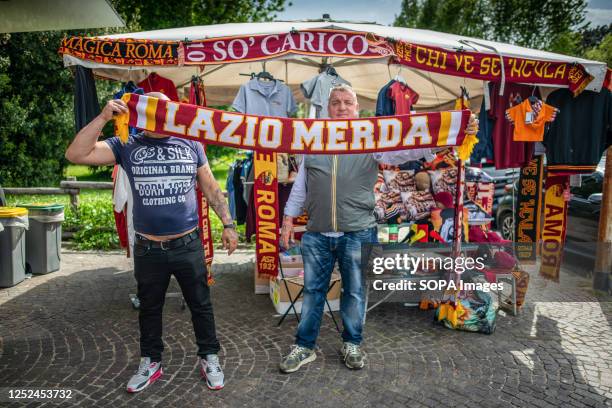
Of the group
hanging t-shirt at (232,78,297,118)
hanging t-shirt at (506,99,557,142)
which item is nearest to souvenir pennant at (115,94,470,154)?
hanging t-shirt at (506,99,557,142)

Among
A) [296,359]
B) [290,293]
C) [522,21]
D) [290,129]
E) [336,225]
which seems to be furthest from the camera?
[522,21]

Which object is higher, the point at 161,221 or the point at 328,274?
the point at 161,221

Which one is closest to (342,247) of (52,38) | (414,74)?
(414,74)

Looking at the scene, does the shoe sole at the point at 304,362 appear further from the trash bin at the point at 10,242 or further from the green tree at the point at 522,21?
the green tree at the point at 522,21

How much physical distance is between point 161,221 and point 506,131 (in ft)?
13.3

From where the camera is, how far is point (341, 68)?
7141 mm

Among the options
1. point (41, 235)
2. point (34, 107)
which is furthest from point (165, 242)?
point (34, 107)

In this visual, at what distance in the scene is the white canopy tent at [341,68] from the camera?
4.41 meters

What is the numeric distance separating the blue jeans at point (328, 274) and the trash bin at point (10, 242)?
13.7 ft

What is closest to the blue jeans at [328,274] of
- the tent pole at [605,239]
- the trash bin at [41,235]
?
the tent pole at [605,239]

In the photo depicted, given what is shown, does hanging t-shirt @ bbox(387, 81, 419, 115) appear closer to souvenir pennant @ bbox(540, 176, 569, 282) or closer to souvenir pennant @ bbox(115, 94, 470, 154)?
souvenir pennant @ bbox(115, 94, 470, 154)

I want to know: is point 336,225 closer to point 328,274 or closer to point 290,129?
point 328,274

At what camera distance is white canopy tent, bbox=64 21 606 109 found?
4.41m

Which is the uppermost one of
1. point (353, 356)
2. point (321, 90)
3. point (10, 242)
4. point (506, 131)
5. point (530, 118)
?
point (321, 90)
